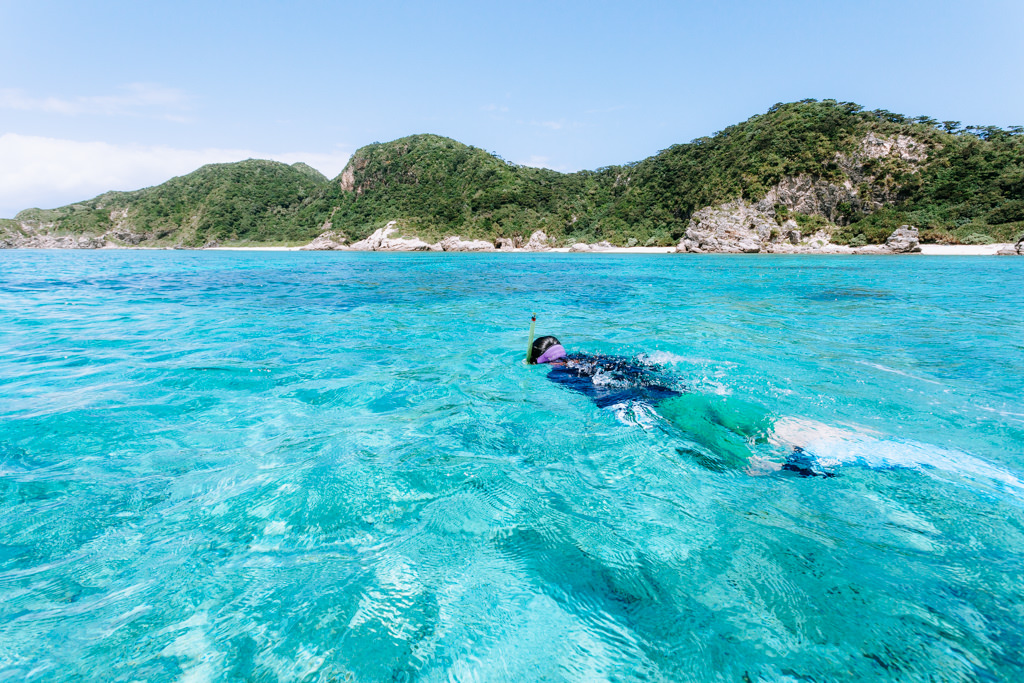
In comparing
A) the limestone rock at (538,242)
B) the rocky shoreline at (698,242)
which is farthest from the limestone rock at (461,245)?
the limestone rock at (538,242)

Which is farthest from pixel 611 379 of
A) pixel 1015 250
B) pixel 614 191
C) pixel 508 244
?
pixel 614 191

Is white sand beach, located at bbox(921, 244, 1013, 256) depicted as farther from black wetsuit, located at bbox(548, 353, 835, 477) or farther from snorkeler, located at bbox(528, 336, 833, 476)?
snorkeler, located at bbox(528, 336, 833, 476)

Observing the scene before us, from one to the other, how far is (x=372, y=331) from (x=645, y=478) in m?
9.35

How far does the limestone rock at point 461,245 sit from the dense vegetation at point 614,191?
7281mm

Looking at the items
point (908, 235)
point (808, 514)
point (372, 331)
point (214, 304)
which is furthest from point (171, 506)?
point (908, 235)

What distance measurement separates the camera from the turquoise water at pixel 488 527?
2.32 m

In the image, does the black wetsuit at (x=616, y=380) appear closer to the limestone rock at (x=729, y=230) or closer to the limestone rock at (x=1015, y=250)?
the limestone rock at (x=729, y=230)

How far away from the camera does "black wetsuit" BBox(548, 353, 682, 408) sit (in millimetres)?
6449

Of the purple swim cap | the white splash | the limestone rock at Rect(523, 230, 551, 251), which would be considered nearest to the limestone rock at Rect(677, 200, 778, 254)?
the limestone rock at Rect(523, 230, 551, 251)

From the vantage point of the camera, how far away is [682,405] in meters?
6.09

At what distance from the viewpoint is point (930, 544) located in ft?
10.5

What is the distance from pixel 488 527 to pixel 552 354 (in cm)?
515

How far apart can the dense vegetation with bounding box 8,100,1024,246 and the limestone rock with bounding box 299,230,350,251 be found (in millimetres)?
4534

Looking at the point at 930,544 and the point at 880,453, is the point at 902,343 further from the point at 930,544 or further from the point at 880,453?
the point at 930,544
